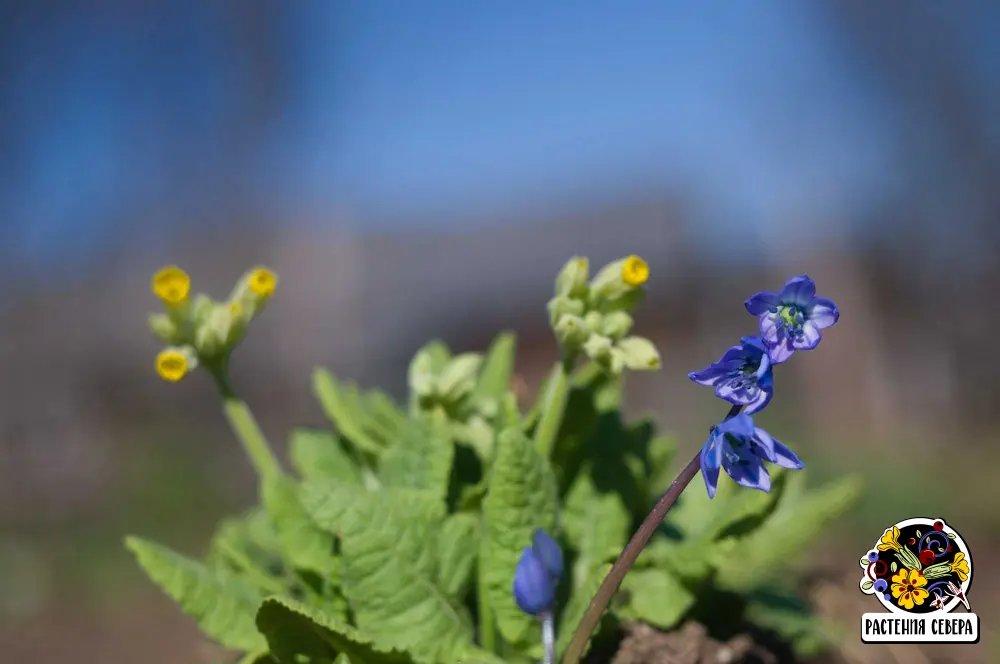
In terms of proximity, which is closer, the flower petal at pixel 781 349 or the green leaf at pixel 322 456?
the flower petal at pixel 781 349

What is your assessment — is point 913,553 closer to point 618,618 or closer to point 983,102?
point 618,618

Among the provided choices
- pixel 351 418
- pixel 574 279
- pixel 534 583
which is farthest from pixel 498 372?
pixel 534 583

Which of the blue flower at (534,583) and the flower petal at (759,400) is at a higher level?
the flower petal at (759,400)

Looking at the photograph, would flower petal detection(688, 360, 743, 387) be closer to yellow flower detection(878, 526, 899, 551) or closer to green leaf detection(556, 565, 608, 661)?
green leaf detection(556, 565, 608, 661)

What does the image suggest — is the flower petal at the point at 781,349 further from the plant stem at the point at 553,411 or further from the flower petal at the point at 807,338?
the plant stem at the point at 553,411

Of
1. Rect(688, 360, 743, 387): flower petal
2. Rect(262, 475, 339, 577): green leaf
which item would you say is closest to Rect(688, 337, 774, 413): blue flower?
Rect(688, 360, 743, 387): flower petal

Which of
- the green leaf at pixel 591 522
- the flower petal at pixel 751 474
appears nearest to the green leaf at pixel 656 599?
the green leaf at pixel 591 522
